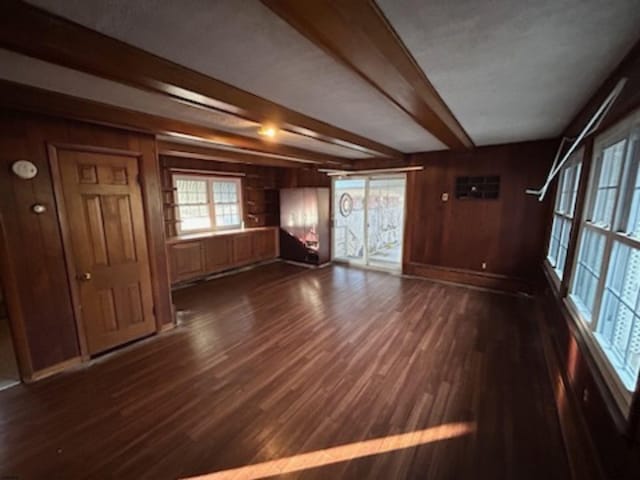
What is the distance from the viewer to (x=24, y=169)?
2.22 m

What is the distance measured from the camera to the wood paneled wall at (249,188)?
4.99 metres

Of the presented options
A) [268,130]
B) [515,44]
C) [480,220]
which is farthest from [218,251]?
[515,44]

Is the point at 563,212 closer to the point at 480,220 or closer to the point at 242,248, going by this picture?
the point at 480,220

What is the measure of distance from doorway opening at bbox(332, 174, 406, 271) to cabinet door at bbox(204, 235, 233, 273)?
238cm

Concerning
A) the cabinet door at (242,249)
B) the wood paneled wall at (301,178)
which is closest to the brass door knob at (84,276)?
the cabinet door at (242,249)

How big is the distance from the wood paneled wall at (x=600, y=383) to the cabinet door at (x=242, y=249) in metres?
5.24

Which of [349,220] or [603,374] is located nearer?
[603,374]

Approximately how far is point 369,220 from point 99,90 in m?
4.87

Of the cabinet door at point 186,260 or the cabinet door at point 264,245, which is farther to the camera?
the cabinet door at point 264,245

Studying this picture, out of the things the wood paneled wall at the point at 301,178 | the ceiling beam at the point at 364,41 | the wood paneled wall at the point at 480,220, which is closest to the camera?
the ceiling beam at the point at 364,41

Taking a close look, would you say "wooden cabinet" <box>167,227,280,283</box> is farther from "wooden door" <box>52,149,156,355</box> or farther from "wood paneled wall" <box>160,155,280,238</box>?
"wooden door" <box>52,149,156,355</box>

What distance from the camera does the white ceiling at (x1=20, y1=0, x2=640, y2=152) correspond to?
1.13 metres

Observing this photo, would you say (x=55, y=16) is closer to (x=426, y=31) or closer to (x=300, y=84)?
(x=300, y=84)

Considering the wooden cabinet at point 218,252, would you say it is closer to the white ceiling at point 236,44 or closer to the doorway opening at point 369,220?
the doorway opening at point 369,220
